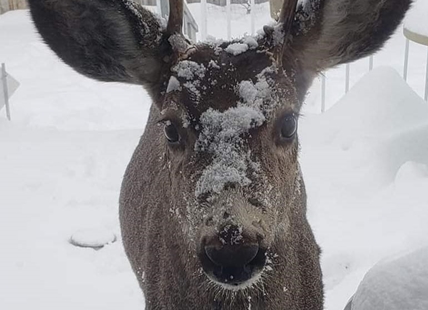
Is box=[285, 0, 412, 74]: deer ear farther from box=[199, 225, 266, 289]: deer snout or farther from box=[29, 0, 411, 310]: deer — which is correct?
box=[199, 225, 266, 289]: deer snout

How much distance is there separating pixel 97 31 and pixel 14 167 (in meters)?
3.71

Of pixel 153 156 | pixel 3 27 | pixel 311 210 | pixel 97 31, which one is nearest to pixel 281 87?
pixel 97 31

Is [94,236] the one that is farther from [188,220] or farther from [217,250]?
[217,250]

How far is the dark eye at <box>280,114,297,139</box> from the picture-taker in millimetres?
2258

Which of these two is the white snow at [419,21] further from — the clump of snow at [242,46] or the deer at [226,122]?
the clump of snow at [242,46]

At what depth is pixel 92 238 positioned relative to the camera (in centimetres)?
482

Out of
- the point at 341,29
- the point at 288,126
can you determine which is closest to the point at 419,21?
the point at 341,29

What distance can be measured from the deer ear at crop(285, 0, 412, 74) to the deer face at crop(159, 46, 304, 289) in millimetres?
163

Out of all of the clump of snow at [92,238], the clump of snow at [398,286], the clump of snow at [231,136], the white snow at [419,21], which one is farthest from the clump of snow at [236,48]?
the clump of snow at [92,238]

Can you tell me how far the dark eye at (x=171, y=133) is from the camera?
7.52 ft

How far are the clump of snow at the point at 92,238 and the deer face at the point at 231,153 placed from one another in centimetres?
251

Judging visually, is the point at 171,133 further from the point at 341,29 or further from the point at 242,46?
the point at 341,29

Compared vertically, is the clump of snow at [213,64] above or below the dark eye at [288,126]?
above

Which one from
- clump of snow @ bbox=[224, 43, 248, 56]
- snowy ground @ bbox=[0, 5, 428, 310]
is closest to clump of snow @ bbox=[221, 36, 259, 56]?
clump of snow @ bbox=[224, 43, 248, 56]
